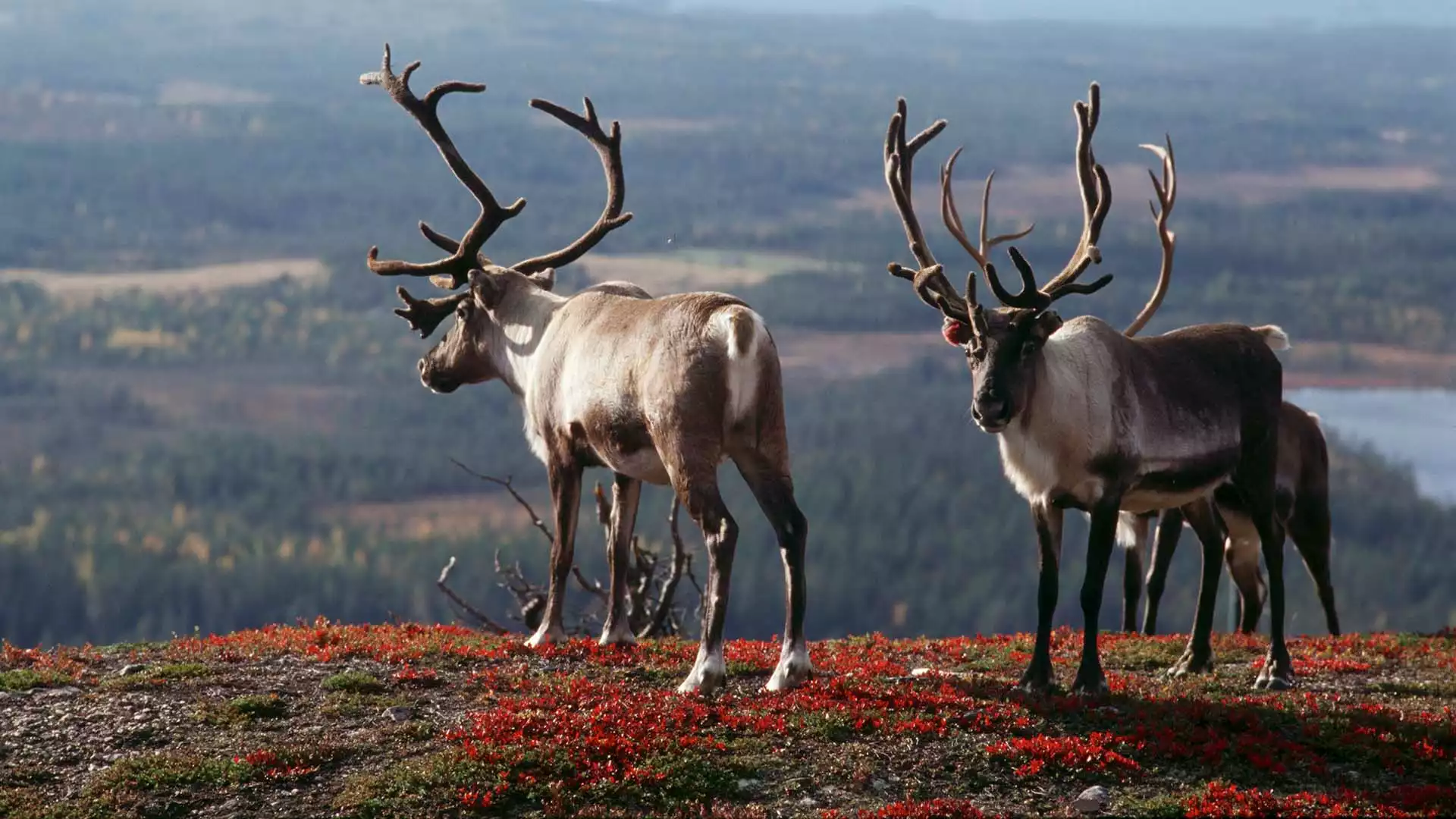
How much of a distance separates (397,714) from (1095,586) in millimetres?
4264

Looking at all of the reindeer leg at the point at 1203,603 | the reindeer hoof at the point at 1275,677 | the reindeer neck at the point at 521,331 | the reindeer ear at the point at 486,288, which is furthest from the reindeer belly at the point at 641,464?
the reindeer hoof at the point at 1275,677

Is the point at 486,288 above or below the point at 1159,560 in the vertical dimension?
above

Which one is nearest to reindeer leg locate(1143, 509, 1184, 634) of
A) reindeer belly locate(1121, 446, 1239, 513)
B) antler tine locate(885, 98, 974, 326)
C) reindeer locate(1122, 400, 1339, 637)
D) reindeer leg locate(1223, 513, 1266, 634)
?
reindeer locate(1122, 400, 1339, 637)

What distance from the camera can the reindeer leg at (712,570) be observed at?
10.1 metres

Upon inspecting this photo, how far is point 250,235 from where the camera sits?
115 m

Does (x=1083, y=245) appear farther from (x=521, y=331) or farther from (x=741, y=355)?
(x=521, y=331)

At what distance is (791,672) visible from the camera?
1038 centimetres

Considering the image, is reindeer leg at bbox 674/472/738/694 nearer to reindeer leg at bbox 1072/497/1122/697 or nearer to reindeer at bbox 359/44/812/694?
reindeer at bbox 359/44/812/694

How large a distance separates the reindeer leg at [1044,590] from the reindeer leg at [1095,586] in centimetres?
20

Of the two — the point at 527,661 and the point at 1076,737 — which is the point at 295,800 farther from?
the point at 1076,737

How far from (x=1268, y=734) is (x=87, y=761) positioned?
6.47 metres

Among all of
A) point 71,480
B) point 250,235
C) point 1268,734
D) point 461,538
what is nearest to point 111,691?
point 1268,734

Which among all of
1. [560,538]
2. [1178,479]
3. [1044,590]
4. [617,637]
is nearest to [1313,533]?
[1178,479]

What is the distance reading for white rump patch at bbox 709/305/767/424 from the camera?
33.9 ft
